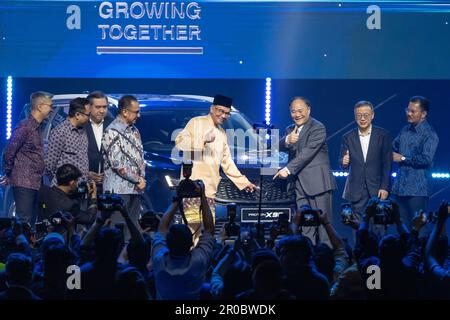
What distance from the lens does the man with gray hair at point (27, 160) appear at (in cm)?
950

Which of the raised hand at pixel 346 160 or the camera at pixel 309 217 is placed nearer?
the camera at pixel 309 217

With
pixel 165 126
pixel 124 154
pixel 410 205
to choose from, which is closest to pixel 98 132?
pixel 124 154

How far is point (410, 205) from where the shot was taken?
10328 millimetres

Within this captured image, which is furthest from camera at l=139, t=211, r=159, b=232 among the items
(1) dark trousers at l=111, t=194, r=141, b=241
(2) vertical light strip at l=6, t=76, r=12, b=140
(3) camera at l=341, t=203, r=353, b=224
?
(2) vertical light strip at l=6, t=76, r=12, b=140

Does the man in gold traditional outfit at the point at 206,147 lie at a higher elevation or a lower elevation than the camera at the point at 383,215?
higher

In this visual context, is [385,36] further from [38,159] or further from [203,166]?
[38,159]

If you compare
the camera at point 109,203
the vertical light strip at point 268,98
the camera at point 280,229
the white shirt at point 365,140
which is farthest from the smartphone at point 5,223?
the vertical light strip at point 268,98

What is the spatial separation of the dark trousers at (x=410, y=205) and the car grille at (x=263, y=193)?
1.10 metres

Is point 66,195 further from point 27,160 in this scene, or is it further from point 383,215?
point 383,215

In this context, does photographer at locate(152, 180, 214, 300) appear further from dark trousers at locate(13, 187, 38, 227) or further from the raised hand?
the raised hand

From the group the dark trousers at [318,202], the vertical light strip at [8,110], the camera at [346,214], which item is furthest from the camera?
the vertical light strip at [8,110]

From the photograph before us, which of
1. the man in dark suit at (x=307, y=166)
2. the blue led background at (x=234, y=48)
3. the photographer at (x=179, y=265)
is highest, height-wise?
the blue led background at (x=234, y=48)

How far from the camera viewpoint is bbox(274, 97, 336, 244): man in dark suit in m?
10.1

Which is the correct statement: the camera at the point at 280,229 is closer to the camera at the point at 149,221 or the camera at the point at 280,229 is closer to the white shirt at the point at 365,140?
the camera at the point at 149,221
